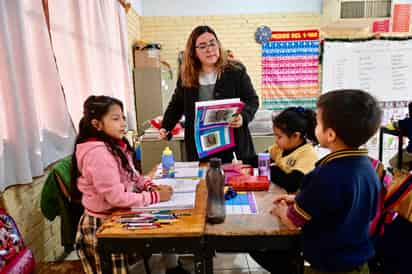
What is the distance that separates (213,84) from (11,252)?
1.32 m

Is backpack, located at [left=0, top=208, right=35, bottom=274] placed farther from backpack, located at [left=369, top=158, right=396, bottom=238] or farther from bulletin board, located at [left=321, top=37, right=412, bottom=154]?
bulletin board, located at [left=321, top=37, right=412, bottom=154]

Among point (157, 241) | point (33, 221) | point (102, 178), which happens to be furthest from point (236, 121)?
point (33, 221)

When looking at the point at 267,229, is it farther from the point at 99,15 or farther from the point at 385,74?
the point at 385,74

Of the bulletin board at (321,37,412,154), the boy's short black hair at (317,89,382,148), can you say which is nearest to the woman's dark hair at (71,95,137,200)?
the boy's short black hair at (317,89,382,148)

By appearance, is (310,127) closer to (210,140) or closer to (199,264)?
(210,140)

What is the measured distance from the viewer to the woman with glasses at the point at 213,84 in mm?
1848

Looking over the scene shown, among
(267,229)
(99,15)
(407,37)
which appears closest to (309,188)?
(267,229)

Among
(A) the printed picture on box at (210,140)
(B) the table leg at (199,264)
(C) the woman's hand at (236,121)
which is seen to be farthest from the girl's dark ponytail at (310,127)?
(B) the table leg at (199,264)

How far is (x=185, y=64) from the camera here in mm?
1917

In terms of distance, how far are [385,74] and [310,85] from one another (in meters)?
1.06

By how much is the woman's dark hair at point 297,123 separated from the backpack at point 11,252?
1.31 metres

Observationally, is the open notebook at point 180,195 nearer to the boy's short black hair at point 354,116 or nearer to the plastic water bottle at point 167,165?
the plastic water bottle at point 167,165

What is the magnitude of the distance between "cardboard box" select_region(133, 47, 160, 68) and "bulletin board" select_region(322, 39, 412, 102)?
254cm

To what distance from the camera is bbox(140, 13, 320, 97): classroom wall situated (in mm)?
4887
